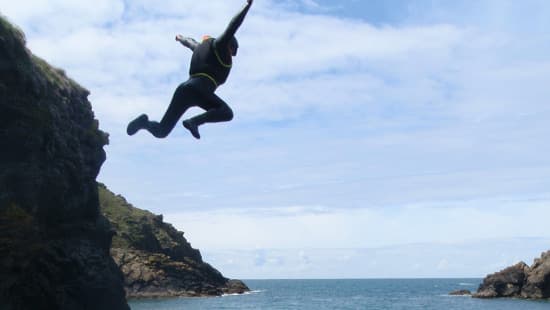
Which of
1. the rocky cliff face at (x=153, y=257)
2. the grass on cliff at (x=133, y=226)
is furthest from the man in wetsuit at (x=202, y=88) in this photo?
the grass on cliff at (x=133, y=226)

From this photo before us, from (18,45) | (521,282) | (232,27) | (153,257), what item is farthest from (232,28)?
(521,282)

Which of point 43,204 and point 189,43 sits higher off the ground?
point 43,204

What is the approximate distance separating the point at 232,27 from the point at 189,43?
1.12m

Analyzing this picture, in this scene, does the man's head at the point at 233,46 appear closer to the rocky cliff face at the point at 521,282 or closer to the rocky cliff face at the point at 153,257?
the rocky cliff face at the point at 153,257

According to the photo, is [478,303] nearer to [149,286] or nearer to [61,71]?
[149,286]

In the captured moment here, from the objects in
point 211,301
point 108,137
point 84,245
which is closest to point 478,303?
point 211,301

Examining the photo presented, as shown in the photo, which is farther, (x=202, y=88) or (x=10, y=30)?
(x=10, y=30)

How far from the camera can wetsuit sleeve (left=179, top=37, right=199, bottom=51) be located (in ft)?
26.3

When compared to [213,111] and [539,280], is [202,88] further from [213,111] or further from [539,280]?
[539,280]

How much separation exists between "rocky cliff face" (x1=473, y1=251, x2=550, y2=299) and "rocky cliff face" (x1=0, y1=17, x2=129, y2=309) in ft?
231

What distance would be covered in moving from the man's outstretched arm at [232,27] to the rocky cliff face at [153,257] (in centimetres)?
9501

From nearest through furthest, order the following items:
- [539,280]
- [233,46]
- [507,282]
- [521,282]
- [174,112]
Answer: [233,46]
[174,112]
[539,280]
[521,282]
[507,282]

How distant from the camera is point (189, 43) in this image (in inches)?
318

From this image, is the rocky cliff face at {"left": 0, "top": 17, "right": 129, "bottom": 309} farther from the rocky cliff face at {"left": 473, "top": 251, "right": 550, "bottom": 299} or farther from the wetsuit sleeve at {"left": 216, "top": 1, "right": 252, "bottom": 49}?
the rocky cliff face at {"left": 473, "top": 251, "right": 550, "bottom": 299}
